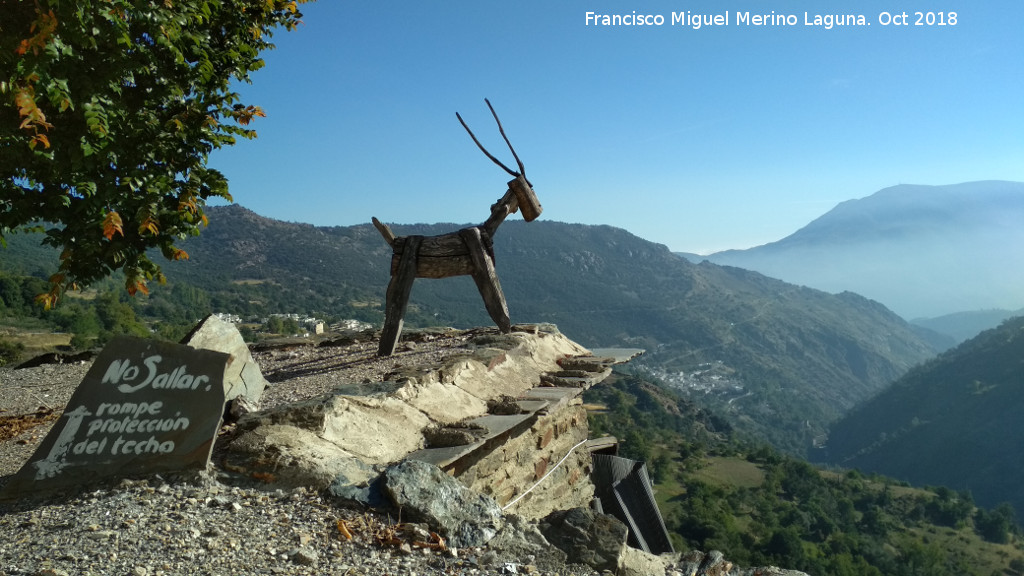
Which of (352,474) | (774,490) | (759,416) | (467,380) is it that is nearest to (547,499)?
(467,380)

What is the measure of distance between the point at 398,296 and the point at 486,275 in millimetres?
1107

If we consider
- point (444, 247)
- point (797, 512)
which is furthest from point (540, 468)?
point (797, 512)

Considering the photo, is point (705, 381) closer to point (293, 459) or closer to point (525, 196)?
point (525, 196)

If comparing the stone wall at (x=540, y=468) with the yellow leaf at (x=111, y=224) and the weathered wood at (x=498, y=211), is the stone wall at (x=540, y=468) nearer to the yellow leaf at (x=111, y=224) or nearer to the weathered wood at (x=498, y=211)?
the weathered wood at (x=498, y=211)

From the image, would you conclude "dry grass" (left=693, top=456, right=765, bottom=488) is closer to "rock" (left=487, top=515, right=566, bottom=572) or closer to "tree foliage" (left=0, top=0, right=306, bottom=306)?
"tree foliage" (left=0, top=0, right=306, bottom=306)

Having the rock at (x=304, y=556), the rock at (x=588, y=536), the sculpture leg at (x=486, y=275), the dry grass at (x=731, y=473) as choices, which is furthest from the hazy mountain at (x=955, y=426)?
the rock at (x=304, y=556)

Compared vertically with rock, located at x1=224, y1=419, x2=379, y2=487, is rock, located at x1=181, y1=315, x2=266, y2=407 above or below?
above

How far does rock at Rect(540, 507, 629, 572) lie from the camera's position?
3.65m

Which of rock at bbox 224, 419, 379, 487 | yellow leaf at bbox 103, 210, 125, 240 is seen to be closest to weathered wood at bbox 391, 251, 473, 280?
yellow leaf at bbox 103, 210, 125, 240

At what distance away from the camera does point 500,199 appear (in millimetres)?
8547

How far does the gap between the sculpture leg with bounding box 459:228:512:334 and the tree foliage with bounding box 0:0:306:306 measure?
268 centimetres

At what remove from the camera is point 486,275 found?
827 centimetres

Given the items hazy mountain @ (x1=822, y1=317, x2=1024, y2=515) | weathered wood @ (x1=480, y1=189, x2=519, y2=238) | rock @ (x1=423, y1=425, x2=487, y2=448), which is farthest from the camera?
hazy mountain @ (x1=822, y1=317, x2=1024, y2=515)

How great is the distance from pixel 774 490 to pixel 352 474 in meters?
52.4
